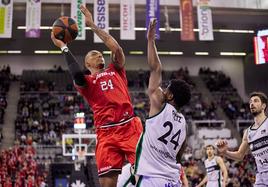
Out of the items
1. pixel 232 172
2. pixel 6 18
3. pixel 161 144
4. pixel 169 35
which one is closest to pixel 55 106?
pixel 169 35

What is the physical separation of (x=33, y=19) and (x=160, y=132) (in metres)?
16.9

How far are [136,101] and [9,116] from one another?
780 centimetres

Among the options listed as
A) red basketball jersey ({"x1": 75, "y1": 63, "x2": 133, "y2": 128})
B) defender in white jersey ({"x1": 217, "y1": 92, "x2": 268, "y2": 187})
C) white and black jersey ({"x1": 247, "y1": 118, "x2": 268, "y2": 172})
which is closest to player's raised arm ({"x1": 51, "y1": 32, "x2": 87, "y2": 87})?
red basketball jersey ({"x1": 75, "y1": 63, "x2": 133, "y2": 128})

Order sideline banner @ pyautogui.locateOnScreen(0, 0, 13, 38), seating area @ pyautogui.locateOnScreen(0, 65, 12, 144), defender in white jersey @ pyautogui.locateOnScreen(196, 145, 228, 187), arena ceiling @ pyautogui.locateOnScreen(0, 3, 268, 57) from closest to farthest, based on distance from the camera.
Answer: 1. defender in white jersey @ pyautogui.locateOnScreen(196, 145, 228, 187)
2. sideline banner @ pyautogui.locateOnScreen(0, 0, 13, 38)
3. arena ceiling @ pyautogui.locateOnScreen(0, 3, 268, 57)
4. seating area @ pyautogui.locateOnScreen(0, 65, 12, 144)

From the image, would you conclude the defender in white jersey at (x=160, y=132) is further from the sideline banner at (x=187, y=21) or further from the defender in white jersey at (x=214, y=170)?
the sideline banner at (x=187, y=21)

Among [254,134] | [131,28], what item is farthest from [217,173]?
[131,28]

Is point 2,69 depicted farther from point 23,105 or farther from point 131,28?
point 131,28

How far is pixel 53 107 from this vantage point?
93.6 ft

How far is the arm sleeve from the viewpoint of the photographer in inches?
211

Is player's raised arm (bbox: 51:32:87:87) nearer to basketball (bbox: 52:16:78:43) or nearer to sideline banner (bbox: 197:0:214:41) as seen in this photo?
basketball (bbox: 52:16:78:43)

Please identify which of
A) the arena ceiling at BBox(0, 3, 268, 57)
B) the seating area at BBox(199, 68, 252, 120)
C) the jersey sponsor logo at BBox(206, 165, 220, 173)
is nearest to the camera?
the jersey sponsor logo at BBox(206, 165, 220, 173)

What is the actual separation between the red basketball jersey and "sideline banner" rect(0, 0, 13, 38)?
14.7m

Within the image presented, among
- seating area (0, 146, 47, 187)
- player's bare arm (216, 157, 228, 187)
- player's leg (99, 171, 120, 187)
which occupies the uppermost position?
player's leg (99, 171, 120, 187)

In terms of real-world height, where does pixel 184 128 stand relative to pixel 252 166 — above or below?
above
